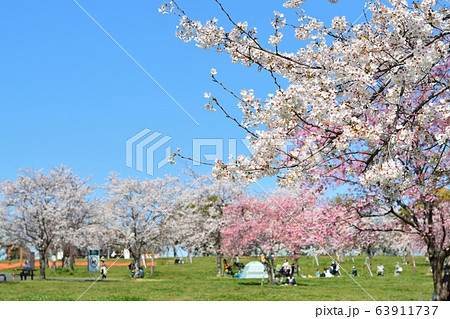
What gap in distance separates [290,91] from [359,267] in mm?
47072

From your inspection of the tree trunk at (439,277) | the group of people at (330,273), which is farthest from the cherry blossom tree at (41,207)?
the tree trunk at (439,277)

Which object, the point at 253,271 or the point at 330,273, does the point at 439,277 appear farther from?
the point at 330,273

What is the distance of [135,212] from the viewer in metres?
38.0

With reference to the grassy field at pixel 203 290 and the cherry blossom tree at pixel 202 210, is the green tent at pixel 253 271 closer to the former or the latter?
the grassy field at pixel 203 290

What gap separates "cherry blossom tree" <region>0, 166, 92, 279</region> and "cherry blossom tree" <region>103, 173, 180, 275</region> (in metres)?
2.85

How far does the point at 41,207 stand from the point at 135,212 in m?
6.82

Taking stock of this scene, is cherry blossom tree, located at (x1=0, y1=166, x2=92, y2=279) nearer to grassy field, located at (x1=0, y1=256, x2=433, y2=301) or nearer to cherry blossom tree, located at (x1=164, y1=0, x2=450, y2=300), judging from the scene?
grassy field, located at (x1=0, y1=256, x2=433, y2=301)

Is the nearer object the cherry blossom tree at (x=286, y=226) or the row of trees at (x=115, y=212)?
the cherry blossom tree at (x=286, y=226)

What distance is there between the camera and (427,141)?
6.71m

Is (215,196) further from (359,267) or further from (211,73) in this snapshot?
(211,73)

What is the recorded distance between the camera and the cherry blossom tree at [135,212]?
123 feet

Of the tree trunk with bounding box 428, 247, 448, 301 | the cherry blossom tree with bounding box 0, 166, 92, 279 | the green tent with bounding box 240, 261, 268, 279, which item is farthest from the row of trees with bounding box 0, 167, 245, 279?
the tree trunk with bounding box 428, 247, 448, 301

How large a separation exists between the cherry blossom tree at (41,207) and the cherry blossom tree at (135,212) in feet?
9.36
